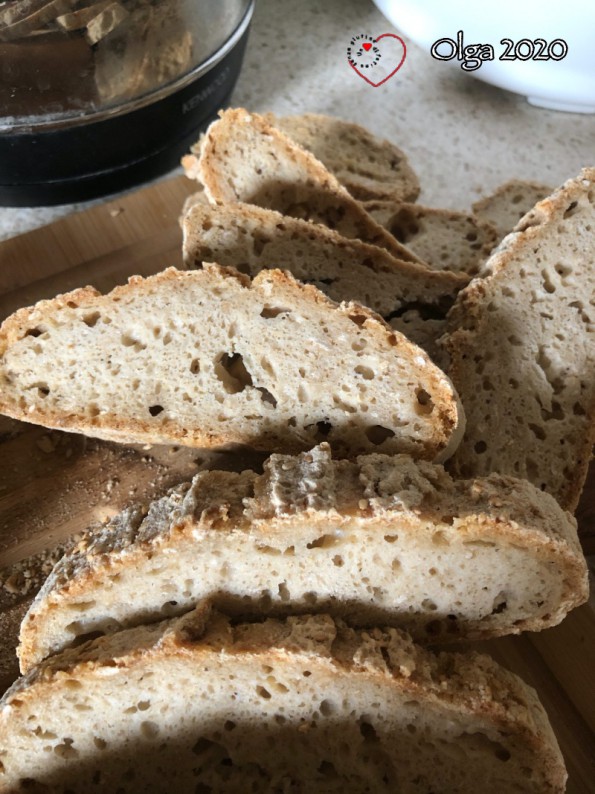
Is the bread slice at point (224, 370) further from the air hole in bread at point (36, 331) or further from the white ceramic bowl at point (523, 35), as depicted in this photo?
the white ceramic bowl at point (523, 35)

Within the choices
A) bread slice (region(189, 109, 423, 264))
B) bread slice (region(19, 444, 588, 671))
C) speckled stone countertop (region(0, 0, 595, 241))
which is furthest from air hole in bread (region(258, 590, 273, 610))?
speckled stone countertop (region(0, 0, 595, 241))

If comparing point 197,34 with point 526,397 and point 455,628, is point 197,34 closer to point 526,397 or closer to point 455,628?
point 526,397

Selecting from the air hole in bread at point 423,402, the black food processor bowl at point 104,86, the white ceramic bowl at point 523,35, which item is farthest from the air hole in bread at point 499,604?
the white ceramic bowl at point 523,35

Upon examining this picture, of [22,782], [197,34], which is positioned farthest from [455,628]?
[197,34]

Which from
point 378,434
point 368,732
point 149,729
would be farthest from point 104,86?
point 368,732

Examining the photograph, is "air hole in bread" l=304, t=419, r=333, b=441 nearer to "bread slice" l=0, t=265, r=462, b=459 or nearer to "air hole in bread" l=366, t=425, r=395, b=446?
"bread slice" l=0, t=265, r=462, b=459
